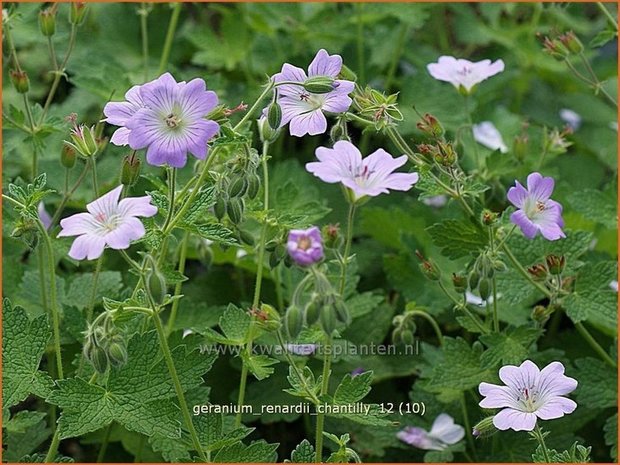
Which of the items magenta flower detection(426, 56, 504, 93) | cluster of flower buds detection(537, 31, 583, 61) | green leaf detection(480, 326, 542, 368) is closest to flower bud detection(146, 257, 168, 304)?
green leaf detection(480, 326, 542, 368)

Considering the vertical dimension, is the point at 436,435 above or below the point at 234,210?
below

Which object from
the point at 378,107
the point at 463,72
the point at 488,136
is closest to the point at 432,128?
the point at 378,107

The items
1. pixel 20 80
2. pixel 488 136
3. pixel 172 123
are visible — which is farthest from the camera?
pixel 488 136

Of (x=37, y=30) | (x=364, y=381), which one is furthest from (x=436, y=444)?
(x=37, y=30)

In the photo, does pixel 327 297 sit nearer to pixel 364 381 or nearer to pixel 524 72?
pixel 364 381

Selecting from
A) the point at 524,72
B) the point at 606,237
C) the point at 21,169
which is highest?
the point at 524,72

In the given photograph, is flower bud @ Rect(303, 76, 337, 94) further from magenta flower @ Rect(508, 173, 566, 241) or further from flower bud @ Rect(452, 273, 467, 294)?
flower bud @ Rect(452, 273, 467, 294)

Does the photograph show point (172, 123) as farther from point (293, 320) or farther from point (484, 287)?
point (484, 287)
